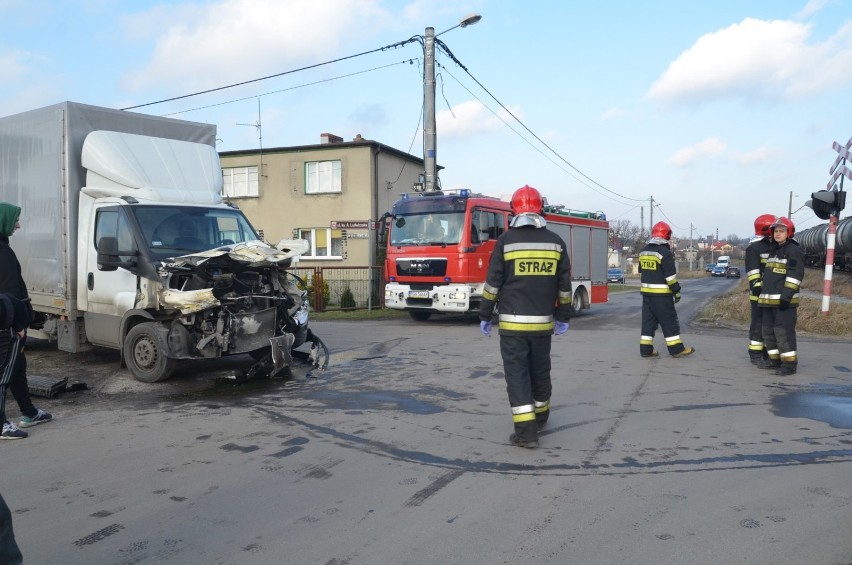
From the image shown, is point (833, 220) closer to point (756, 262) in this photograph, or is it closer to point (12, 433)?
point (756, 262)

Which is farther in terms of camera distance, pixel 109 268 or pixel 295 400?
pixel 109 268

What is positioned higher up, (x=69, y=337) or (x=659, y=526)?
(x=69, y=337)

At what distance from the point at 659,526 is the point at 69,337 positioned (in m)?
8.12

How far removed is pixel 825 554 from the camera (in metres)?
3.57

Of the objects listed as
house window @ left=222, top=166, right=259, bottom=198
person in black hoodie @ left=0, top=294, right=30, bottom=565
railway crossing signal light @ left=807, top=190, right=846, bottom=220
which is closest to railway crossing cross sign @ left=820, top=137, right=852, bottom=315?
railway crossing signal light @ left=807, top=190, right=846, bottom=220

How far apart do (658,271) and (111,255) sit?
7.54m

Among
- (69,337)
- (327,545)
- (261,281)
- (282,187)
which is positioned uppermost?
(282,187)

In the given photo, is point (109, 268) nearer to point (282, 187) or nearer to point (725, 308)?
point (725, 308)

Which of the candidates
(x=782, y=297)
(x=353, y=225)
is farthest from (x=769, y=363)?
(x=353, y=225)

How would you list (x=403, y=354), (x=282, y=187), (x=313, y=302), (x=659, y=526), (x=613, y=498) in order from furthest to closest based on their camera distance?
(x=282, y=187)
(x=313, y=302)
(x=403, y=354)
(x=613, y=498)
(x=659, y=526)

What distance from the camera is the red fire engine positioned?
15156mm

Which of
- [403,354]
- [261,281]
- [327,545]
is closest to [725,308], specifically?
[403,354]

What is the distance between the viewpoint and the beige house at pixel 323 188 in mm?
24516

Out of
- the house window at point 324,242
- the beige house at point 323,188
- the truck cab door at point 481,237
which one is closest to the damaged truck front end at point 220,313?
the truck cab door at point 481,237
